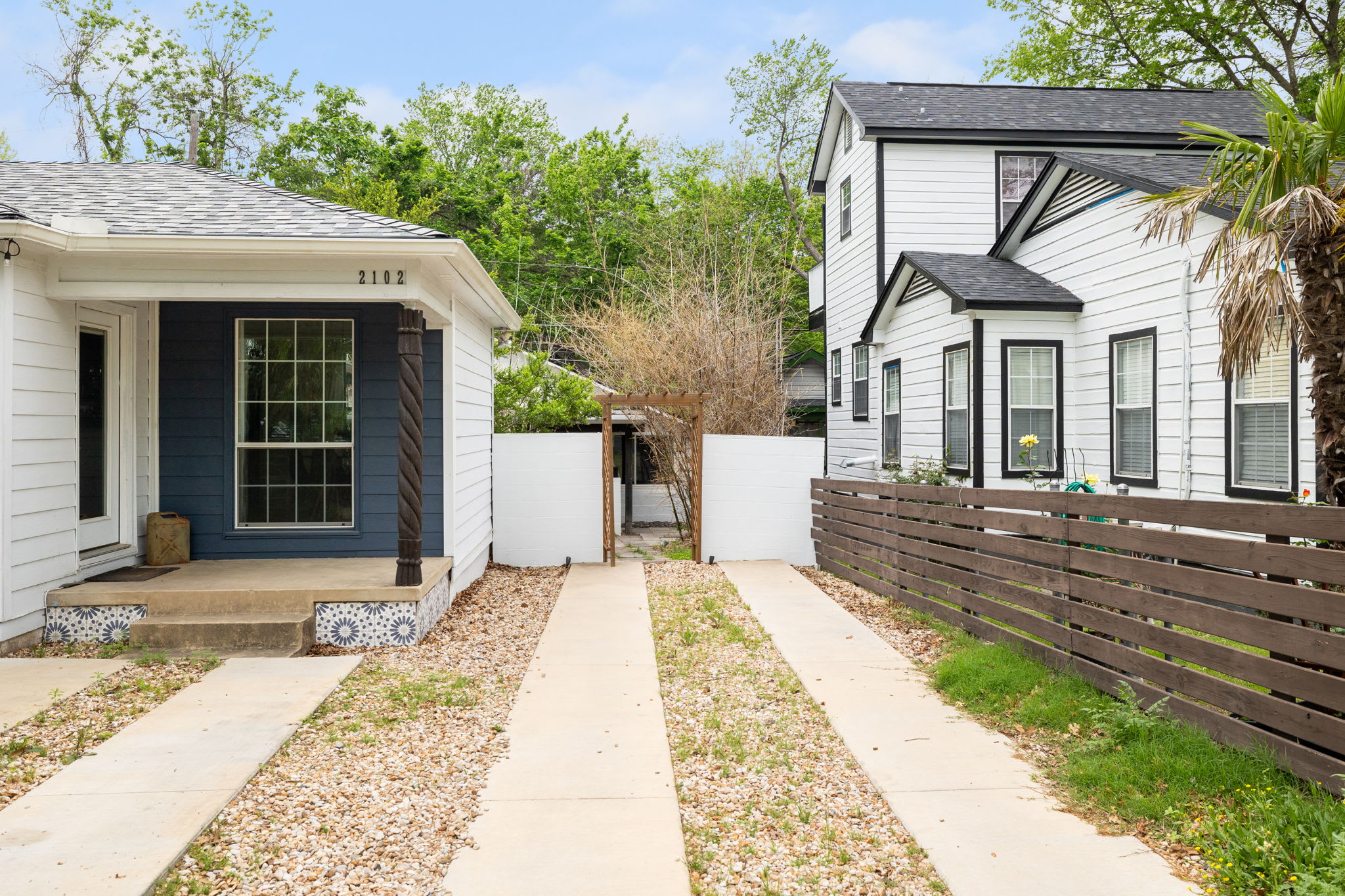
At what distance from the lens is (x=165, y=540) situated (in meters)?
7.62

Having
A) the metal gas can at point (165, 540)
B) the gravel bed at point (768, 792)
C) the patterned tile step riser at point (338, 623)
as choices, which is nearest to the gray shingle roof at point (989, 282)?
the gravel bed at point (768, 792)

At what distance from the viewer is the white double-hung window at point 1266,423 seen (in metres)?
6.88

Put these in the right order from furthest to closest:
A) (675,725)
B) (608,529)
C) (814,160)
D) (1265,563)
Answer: (814,160), (608,529), (675,725), (1265,563)

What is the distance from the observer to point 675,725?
16.0 ft

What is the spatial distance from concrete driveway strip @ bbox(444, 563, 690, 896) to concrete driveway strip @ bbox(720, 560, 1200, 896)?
0.96 meters

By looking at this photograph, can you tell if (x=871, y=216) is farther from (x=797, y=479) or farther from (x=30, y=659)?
(x=30, y=659)

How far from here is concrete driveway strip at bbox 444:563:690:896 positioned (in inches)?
124

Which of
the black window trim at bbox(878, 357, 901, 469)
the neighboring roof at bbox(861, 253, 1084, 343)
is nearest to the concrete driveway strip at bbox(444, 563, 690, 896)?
the neighboring roof at bbox(861, 253, 1084, 343)

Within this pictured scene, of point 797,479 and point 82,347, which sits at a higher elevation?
point 82,347

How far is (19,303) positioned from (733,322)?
8471 mm

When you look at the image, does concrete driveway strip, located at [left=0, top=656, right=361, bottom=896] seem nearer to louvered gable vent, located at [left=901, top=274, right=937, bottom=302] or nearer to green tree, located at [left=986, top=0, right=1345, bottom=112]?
louvered gable vent, located at [left=901, top=274, right=937, bottom=302]

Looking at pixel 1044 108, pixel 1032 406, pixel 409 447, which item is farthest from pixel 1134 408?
pixel 1044 108

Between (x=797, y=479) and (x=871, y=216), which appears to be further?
(x=871, y=216)

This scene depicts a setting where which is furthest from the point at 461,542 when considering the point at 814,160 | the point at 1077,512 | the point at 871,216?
the point at 814,160
